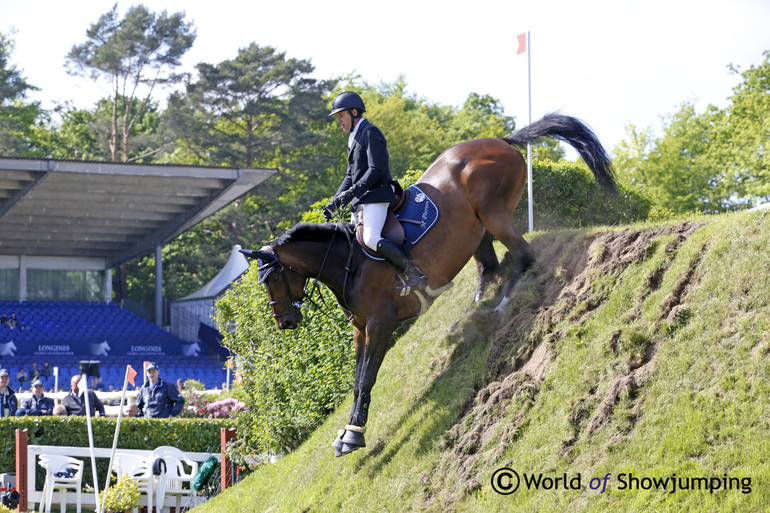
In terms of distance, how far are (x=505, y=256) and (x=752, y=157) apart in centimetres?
2815

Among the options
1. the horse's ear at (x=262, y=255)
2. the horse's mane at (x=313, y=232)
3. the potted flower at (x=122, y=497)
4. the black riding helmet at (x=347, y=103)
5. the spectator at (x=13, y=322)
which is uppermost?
the black riding helmet at (x=347, y=103)

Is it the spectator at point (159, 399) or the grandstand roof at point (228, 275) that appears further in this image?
the grandstand roof at point (228, 275)

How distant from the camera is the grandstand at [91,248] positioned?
3200 centimetres

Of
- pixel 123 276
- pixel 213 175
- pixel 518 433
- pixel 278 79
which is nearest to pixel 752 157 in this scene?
pixel 213 175

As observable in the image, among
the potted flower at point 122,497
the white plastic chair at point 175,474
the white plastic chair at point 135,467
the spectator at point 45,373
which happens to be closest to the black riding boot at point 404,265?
the potted flower at point 122,497

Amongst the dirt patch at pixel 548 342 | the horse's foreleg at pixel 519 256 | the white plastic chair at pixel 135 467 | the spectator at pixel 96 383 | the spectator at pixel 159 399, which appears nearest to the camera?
the dirt patch at pixel 548 342

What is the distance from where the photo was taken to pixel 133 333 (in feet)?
130

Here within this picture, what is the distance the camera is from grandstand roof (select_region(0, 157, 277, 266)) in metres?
31.1

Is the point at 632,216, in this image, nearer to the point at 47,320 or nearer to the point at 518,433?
the point at 518,433

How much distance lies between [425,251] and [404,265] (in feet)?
1.30

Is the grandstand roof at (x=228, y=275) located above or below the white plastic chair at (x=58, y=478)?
above

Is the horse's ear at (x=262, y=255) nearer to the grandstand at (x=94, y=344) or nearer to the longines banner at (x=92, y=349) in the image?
the grandstand at (x=94, y=344)

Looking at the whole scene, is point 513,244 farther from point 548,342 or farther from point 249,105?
point 249,105

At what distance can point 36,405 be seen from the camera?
51.5 feet
